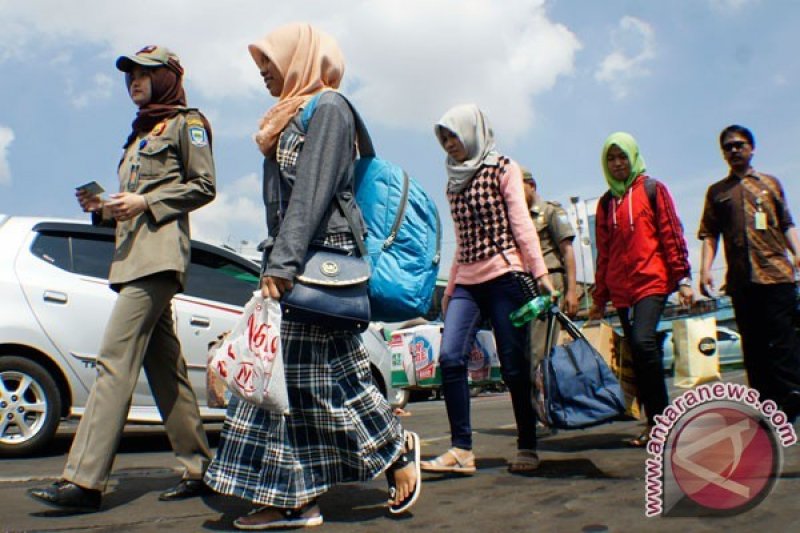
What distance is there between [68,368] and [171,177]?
2203mm

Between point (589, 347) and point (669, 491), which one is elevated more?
point (589, 347)

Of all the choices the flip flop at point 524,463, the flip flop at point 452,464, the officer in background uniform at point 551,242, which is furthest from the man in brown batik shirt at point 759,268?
the flip flop at point 452,464

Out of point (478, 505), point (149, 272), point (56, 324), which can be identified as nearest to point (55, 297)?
point (56, 324)

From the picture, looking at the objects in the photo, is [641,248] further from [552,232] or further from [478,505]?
[478,505]

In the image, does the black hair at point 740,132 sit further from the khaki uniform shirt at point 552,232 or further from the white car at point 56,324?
the white car at point 56,324

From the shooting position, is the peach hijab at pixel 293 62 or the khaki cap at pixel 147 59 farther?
the khaki cap at pixel 147 59

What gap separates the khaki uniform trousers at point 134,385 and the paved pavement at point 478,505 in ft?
0.66

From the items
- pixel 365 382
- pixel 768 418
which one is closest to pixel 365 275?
pixel 365 382

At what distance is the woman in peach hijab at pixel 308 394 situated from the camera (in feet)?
8.57

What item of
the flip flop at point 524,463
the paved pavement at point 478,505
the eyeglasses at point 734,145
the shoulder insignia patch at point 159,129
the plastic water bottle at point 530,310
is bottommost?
the paved pavement at point 478,505

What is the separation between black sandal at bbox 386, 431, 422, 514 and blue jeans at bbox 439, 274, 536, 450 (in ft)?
2.37

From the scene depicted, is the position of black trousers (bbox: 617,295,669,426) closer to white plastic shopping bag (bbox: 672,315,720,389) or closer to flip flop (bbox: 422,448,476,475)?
white plastic shopping bag (bbox: 672,315,720,389)

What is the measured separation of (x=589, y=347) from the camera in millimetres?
3688

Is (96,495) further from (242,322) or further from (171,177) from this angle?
(171,177)
